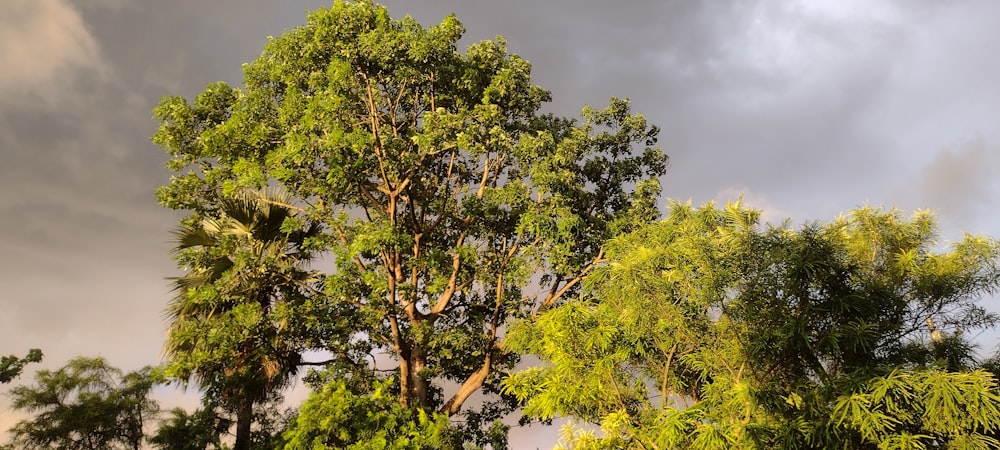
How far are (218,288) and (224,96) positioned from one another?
4.89 m

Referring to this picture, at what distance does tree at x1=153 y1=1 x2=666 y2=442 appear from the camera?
11.2m

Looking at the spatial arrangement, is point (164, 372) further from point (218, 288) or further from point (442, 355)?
point (442, 355)

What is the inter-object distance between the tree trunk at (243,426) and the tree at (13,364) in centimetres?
710

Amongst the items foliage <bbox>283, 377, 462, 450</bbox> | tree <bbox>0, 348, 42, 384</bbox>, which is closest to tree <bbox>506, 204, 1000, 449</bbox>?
foliage <bbox>283, 377, 462, 450</bbox>

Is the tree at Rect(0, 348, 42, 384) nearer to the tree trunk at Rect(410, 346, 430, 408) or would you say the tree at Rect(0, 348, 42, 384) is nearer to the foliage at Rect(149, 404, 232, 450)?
the foliage at Rect(149, 404, 232, 450)

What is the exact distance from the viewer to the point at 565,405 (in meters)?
9.34

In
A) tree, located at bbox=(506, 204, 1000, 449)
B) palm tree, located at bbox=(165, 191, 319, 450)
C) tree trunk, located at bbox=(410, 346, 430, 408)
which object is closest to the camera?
tree, located at bbox=(506, 204, 1000, 449)

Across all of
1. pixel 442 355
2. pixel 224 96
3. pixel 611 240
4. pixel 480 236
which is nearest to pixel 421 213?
pixel 480 236

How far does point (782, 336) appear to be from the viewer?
7914 millimetres

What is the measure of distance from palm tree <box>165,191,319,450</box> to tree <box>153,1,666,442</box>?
0.65m

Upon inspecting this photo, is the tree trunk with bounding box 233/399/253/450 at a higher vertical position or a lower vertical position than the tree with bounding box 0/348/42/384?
lower

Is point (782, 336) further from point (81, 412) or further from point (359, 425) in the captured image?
point (81, 412)

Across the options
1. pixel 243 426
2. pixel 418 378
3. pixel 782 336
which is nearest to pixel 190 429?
pixel 243 426

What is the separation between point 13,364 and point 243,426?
7.31 meters
